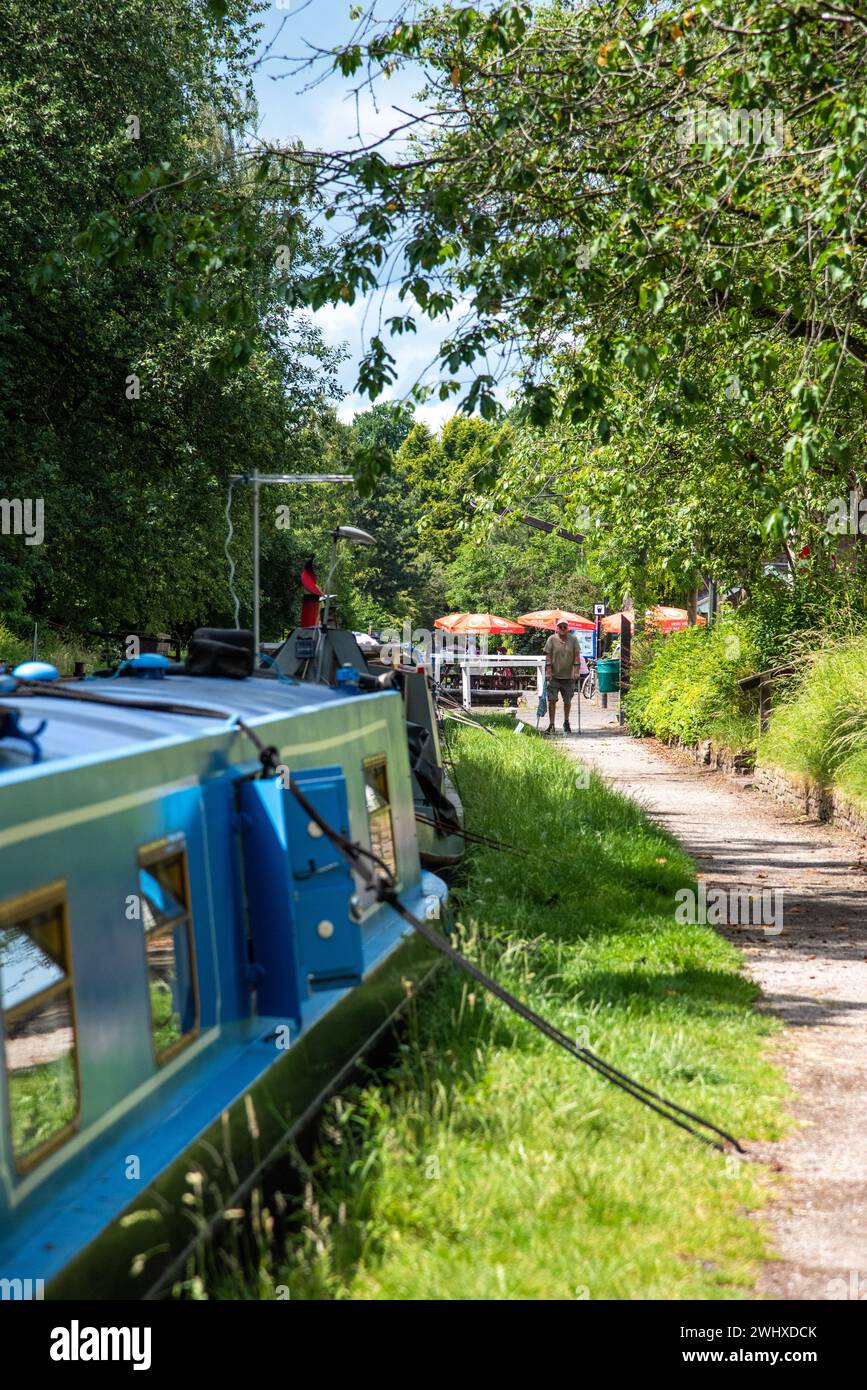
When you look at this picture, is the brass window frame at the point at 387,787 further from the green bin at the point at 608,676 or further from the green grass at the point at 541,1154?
the green bin at the point at 608,676

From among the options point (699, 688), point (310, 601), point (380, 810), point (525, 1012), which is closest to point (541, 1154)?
point (525, 1012)

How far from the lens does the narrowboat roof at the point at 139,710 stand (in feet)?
13.0

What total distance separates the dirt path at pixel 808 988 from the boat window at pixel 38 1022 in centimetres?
222

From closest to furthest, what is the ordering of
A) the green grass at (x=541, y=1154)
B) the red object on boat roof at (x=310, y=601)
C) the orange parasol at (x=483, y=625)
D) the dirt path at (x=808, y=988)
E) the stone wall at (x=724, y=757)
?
1. the green grass at (x=541, y=1154)
2. the dirt path at (x=808, y=988)
3. the red object on boat roof at (x=310, y=601)
4. the stone wall at (x=724, y=757)
5. the orange parasol at (x=483, y=625)

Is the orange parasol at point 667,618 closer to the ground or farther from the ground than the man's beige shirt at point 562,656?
farther from the ground

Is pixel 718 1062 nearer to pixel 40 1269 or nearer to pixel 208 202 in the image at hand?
pixel 40 1269

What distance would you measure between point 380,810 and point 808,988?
312 cm

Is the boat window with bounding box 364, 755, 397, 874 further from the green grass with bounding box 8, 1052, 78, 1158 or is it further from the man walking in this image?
the man walking

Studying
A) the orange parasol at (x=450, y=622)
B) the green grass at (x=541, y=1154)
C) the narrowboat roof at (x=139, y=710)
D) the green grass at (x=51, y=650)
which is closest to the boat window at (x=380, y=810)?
the narrowboat roof at (x=139, y=710)

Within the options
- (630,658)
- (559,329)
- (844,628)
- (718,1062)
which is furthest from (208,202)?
(630,658)

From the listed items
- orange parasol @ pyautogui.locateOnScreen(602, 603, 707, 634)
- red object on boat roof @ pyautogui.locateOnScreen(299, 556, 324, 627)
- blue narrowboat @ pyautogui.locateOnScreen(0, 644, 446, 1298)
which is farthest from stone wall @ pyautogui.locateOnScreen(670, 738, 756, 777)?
blue narrowboat @ pyautogui.locateOnScreen(0, 644, 446, 1298)

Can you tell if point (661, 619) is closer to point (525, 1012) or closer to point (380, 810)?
point (380, 810)

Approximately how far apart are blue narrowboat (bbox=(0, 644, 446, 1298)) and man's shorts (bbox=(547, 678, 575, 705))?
869 inches
